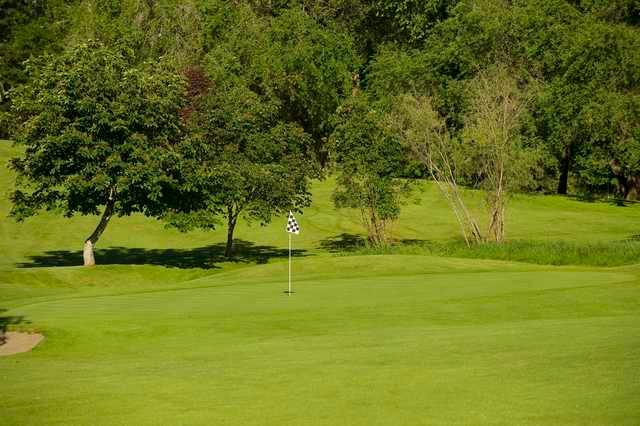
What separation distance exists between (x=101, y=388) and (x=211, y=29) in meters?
78.6

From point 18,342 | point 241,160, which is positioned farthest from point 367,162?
point 18,342

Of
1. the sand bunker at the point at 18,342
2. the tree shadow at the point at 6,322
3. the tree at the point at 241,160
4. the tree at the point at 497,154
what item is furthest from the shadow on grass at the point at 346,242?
the sand bunker at the point at 18,342

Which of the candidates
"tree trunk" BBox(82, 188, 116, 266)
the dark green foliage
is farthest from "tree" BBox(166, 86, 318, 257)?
"tree trunk" BBox(82, 188, 116, 266)

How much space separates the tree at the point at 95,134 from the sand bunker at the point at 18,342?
2179 centimetres

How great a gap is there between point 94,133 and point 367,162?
1656cm

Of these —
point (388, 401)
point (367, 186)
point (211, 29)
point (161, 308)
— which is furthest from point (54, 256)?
point (388, 401)

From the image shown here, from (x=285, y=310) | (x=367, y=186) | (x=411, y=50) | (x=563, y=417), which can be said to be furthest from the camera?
(x=411, y=50)

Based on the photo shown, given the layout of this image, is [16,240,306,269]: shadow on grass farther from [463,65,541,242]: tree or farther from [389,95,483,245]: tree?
[463,65,541,242]: tree

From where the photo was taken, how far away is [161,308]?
28656 mm

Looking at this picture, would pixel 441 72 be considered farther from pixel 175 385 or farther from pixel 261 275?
pixel 175 385

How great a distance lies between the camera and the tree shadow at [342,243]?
6194cm

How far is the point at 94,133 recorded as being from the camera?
4859 centimetres

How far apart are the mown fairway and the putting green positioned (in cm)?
5

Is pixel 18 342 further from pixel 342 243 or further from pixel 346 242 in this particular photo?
pixel 346 242
